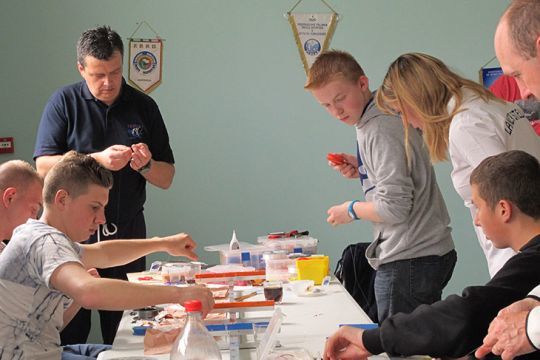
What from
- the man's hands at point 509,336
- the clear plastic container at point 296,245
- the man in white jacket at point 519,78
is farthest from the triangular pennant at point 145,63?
the man's hands at point 509,336

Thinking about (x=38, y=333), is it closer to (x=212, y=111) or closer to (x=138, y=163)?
(x=138, y=163)

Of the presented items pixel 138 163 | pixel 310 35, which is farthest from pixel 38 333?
pixel 310 35

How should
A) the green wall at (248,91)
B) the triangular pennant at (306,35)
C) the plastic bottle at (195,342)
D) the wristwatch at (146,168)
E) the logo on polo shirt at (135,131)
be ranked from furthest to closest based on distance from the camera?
the triangular pennant at (306,35), the green wall at (248,91), the logo on polo shirt at (135,131), the wristwatch at (146,168), the plastic bottle at (195,342)

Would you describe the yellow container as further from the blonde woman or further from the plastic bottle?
the plastic bottle

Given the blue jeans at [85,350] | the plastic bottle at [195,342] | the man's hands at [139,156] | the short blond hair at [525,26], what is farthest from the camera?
the man's hands at [139,156]

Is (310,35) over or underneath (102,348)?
over

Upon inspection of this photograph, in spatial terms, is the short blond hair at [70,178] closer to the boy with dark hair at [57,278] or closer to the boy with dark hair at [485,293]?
the boy with dark hair at [57,278]

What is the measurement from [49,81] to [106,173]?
9.00 ft

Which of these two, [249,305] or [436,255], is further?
[436,255]

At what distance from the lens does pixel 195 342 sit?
6.53ft

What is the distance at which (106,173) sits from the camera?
270 centimetres

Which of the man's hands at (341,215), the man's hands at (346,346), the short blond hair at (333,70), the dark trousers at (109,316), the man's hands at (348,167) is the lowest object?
the dark trousers at (109,316)

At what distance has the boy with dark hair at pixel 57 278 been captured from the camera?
2219mm

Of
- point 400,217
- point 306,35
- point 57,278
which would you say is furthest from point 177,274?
point 306,35
